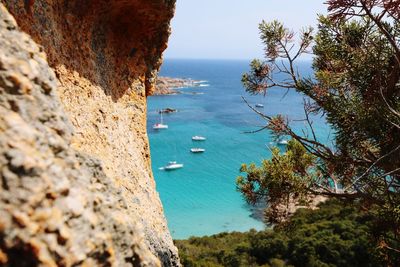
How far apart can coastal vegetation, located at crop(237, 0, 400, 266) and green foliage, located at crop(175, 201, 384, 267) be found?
1091 centimetres

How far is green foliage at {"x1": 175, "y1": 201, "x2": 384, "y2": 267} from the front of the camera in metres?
20.4

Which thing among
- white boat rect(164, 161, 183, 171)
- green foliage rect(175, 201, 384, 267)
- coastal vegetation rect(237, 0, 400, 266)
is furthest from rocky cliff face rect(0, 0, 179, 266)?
white boat rect(164, 161, 183, 171)

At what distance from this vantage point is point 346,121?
679 centimetres

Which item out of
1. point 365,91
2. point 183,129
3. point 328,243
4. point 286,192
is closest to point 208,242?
point 328,243

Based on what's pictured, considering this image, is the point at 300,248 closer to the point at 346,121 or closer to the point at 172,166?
the point at 346,121

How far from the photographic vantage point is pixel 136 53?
6680 millimetres

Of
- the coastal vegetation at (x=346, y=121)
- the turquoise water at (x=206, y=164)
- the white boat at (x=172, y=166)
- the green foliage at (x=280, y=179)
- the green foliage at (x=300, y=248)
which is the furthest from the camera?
the white boat at (x=172, y=166)

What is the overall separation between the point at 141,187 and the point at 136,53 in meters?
2.69

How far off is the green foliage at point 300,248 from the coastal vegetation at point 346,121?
1091 centimetres

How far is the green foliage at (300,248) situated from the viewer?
20359mm

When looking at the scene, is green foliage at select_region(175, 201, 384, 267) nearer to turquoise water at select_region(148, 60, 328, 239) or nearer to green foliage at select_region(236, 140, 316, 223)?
turquoise water at select_region(148, 60, 328, 239)

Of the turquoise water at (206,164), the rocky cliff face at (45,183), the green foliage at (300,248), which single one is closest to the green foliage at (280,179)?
the rocky cliff face at (45,183)

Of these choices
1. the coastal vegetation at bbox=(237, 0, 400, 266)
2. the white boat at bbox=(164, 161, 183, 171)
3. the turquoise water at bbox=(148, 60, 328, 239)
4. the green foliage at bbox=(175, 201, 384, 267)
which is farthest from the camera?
the white boat at bbox=(164, 161, 183, 171)

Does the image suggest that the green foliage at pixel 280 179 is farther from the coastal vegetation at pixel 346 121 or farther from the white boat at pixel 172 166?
the white boat at pixel 172 166
